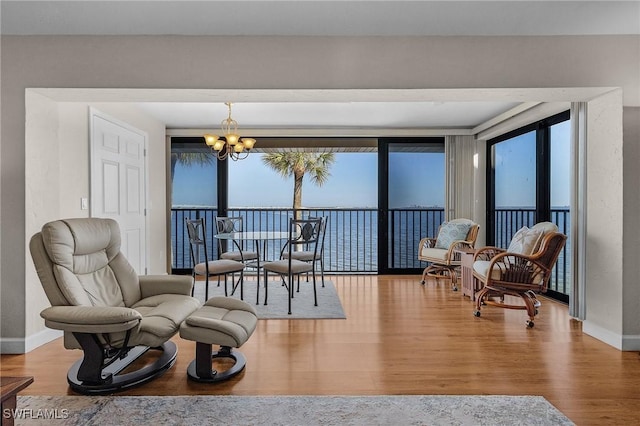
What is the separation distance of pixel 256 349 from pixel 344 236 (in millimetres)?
4317

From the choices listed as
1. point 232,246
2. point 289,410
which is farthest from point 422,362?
point 232,246

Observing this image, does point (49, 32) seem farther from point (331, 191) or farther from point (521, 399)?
point (331, 191)

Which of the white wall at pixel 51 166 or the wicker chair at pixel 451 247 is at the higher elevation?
the white wall at pixel 51 166

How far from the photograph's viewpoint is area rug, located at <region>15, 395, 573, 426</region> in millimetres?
2004

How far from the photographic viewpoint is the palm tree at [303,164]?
8.43 meters

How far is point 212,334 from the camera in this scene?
7.66 ft

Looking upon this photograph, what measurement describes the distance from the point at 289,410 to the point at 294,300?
238 cm

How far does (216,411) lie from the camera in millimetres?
2092

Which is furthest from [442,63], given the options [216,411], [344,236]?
[344,236]

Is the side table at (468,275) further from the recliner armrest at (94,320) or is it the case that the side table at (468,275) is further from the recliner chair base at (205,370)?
the recliner armrest at (94,320)

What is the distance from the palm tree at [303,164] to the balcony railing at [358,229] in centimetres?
149

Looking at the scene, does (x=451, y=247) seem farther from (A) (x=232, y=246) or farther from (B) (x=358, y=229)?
(A) (x=232, y=246)

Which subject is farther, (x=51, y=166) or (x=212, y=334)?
(x=51, y=166)

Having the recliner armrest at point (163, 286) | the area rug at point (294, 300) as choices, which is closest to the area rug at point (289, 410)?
the recliner armrest at point (163, 286)
